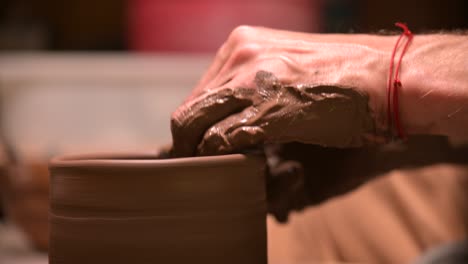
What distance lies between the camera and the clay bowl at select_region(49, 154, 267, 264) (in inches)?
27.7

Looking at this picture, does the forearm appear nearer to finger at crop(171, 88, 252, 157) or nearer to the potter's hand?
the potter's hand

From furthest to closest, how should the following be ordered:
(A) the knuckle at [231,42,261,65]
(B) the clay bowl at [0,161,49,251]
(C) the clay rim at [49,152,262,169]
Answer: (B) the clay bowl at [0,161,49,251] < (A) the knuckle at [231,42,261,65] < (C) the clay rim at [49,152,262,169]

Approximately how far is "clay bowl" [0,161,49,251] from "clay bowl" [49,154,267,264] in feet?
2.99

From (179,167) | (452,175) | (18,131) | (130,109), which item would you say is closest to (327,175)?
(179,167)

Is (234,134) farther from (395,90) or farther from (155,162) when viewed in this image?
(395,90)

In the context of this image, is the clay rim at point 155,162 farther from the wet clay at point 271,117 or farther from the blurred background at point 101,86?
the blurred background at point 101,86

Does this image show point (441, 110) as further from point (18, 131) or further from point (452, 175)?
point (18, 131)

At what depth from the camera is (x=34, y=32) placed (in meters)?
3.04

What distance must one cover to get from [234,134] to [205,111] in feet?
0.19

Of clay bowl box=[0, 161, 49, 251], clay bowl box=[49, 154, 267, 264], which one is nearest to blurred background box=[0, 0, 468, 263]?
clay bowl box=[0, 161, 49, 251]

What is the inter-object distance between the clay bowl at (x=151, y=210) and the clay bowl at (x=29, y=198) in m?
0.91

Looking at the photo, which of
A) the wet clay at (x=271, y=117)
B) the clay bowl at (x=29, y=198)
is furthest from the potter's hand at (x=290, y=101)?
the clay bowl at (x=29, y=198)

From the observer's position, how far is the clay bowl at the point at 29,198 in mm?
1615

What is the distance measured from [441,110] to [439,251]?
55 cm
